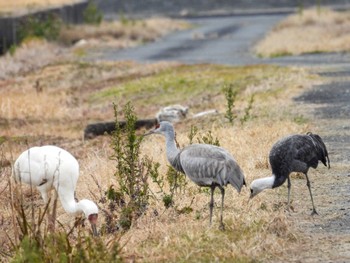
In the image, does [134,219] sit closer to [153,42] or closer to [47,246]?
[47,246]

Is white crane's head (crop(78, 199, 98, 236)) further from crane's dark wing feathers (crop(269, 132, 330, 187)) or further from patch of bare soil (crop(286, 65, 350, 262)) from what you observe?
patch of bare soil (crop(286, 65, 350, 262))

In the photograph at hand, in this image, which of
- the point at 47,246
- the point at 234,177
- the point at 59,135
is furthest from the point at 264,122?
the point at 47,246

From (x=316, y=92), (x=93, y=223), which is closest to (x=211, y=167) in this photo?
(x=93, y=223)

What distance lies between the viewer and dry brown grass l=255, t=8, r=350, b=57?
116 ft

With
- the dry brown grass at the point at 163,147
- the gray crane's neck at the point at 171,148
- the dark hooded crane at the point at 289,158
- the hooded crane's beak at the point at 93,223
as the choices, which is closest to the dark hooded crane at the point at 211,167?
the gray crane's neck at the point at 171,148

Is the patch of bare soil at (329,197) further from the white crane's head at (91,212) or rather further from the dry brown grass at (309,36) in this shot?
the dry brown grass at (309,36)

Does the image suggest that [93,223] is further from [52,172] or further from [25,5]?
[25,5]

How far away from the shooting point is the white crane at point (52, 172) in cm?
1164

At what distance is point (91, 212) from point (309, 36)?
98.1 feet

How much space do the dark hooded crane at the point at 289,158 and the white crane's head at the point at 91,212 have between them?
1567 mm

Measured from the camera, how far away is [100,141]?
18.8m

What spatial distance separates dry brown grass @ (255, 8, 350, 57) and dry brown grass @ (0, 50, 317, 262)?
5789 millimetres

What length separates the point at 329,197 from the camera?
39.9 feet

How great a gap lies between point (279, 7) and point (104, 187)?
53.2 m
